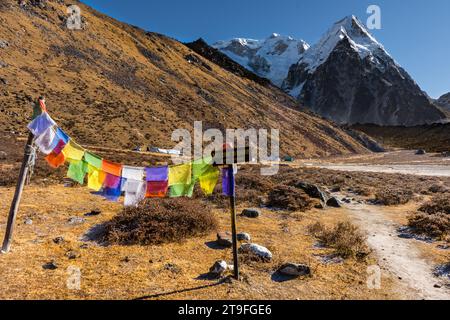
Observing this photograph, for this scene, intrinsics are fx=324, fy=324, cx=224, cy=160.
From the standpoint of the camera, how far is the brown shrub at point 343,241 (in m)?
9.66

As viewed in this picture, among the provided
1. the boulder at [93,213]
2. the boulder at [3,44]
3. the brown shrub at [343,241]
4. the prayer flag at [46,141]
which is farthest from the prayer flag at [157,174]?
the boulder at [3,44]

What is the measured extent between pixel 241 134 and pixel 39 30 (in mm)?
44783

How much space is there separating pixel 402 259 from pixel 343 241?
1.72 metres

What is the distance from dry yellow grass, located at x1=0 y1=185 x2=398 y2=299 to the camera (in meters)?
7.13

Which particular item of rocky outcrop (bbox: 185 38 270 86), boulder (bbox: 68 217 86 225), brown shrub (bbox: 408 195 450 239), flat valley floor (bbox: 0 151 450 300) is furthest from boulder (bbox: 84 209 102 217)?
rocky outcrop (bbox: 185 38 270 86)

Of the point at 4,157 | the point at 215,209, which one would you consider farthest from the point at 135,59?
the point at 215,209

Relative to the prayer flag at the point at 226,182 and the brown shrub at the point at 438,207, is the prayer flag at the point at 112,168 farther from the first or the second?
the brown shrub at the point at 438,207

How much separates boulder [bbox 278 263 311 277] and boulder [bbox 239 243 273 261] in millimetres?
863

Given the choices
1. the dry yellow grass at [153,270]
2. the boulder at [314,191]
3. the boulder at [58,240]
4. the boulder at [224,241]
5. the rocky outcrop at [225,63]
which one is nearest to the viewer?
the dry yellow grass at [153,270]

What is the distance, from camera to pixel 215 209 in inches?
605

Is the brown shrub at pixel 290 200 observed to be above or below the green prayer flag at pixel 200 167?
below

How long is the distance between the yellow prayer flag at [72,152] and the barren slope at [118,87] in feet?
121

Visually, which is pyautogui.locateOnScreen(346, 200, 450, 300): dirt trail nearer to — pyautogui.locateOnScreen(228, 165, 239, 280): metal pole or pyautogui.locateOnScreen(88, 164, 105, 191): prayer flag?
pyautogui.locateOnScreen(228, 165, 239, 280): metal pole

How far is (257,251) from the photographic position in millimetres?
9242
